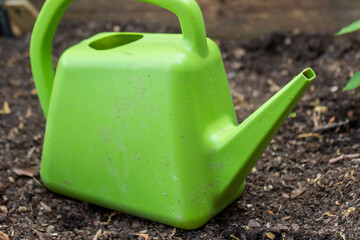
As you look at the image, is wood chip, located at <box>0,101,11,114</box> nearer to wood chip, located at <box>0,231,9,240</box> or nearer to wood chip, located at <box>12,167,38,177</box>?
wood chip, located at <box>12,167,38,177</box>

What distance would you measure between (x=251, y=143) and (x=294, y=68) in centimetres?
102

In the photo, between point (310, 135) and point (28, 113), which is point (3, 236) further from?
point (310, 135)

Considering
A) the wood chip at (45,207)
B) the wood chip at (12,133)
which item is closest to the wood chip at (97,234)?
the wood chip at (45,207)

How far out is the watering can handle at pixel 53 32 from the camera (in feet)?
3.59

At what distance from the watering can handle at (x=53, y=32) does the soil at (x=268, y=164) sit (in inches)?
11.2

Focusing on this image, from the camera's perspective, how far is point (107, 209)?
1312 mm

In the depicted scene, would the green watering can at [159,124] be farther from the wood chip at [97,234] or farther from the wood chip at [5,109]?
the wood chip at [5,109]

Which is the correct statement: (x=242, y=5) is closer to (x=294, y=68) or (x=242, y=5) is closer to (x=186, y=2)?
(x=294, y=68)

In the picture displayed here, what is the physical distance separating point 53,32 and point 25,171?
1.42 feet

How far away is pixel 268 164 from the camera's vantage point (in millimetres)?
1466

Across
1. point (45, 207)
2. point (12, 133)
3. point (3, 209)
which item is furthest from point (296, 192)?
point (12, 133)

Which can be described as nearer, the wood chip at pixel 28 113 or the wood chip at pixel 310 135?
the wood chip at pixel 310 135

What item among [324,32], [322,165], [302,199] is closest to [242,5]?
[324,32]

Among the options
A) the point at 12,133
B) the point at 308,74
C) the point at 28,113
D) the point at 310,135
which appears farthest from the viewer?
the point at 28,113
